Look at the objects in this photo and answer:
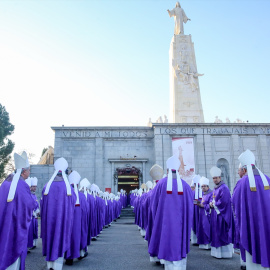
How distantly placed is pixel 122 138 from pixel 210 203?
61.2ft

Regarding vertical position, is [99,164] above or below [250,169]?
above

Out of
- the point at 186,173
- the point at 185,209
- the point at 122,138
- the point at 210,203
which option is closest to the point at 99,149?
the point at 122,138

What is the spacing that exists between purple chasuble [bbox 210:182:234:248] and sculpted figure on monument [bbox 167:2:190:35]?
27647 millimetres

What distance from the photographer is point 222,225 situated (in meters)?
7.99

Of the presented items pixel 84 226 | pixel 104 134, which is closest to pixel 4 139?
pixel 104 134

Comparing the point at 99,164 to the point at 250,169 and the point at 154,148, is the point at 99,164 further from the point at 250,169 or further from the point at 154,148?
the point at 250,169

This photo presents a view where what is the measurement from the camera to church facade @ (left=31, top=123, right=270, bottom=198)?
25438 millimetres

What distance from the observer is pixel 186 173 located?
24.8 metres

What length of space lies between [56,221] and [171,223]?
98.7 inches

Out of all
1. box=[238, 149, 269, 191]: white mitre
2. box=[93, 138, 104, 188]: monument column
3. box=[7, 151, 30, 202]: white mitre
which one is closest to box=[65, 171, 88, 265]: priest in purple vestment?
box=[7, 151, 30, 202]: white mitre

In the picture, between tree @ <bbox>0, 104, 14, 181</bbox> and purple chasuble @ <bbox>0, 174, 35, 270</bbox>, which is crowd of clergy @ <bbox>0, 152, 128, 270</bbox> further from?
tree @ <bbox>0, 104, 14, 181</bbox>

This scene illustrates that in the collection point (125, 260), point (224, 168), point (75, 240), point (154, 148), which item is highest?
point (154, 148)

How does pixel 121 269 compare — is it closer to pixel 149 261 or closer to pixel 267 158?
pixel 149 261

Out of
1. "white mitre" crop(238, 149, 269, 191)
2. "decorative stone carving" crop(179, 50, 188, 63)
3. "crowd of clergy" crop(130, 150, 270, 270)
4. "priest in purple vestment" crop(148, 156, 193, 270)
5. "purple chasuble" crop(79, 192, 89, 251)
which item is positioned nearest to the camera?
"crowd of clergy" crop(130, 150, 270, 270)
